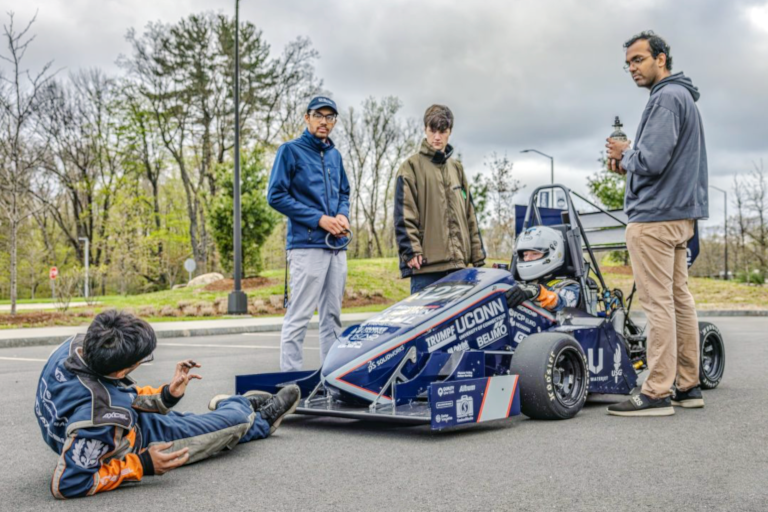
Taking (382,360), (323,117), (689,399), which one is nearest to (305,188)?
(323,117)

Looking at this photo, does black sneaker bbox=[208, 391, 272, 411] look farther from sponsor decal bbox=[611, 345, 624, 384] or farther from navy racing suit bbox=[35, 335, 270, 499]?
sponsor decal bbox=[611, 345, 624, 384]

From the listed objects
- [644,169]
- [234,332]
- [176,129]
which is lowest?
[234,332]

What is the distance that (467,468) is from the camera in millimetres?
3727

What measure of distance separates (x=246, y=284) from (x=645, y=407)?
23.7 metres

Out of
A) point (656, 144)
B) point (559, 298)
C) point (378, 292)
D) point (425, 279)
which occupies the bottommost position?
point (378, 292)

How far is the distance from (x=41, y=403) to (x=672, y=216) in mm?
4059

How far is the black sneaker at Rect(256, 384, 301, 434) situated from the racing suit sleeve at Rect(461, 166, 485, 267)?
2.40 m

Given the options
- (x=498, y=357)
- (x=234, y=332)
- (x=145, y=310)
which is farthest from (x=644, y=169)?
(x=145, y=310)

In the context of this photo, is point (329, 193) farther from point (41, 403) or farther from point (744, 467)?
point (744, 467)

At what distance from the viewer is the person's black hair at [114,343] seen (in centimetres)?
344

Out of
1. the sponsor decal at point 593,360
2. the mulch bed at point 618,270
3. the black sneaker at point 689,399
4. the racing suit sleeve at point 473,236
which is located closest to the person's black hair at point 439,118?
the racing suit sleeve at point 473,236

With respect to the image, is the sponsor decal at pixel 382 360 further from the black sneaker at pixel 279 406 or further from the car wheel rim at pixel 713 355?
the car wheel rim at pixel 713 355

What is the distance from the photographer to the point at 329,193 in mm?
6180

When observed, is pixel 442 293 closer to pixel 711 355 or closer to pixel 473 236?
pixel 473 236
